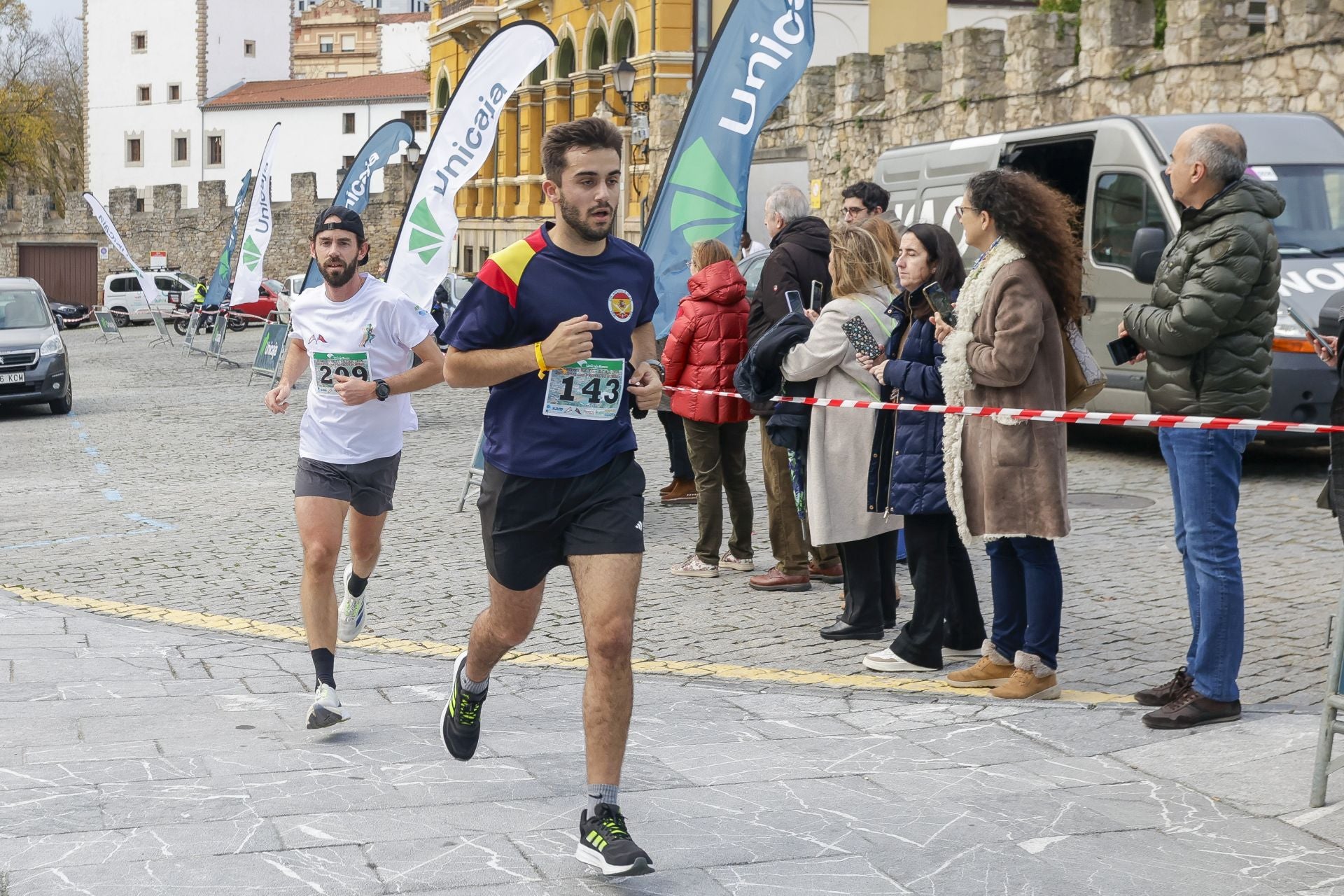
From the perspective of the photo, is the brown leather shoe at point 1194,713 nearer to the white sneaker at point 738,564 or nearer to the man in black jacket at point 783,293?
the man in black jacket at point 783,293

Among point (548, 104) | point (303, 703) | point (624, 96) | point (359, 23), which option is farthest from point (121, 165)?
point (303, 703)

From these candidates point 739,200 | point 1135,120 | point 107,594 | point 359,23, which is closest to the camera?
point 107,594

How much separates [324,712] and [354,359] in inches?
52.8

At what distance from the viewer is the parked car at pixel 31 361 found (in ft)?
64.2

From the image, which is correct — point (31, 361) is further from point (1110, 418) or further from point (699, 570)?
point (1110, 418)

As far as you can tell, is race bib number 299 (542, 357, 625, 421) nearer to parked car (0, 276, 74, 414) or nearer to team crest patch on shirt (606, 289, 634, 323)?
team crest patch on shirt (606, 289, 634, 323)

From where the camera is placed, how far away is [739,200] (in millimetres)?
9703

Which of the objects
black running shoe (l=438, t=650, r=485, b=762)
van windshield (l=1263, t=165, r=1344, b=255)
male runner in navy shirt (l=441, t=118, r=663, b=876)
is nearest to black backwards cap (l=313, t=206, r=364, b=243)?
male runner in navy shirt (l=441, t=118, r=663, b=876)

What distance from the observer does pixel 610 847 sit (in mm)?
4250

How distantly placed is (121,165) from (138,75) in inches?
181

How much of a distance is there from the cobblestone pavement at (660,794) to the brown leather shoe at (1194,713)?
79 millimetres

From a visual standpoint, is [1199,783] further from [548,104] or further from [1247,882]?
[548,104]

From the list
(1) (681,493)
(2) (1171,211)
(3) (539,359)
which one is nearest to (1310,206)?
(2) (1171,211)

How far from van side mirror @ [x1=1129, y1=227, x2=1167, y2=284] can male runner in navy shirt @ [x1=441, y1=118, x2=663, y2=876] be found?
2.41 metres
